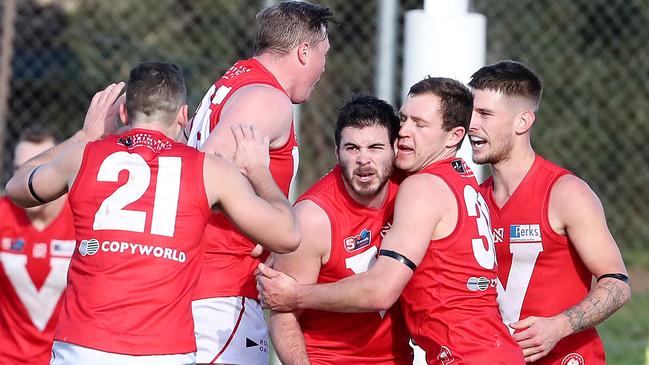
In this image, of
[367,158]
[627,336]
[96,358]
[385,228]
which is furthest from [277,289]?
[627,336]

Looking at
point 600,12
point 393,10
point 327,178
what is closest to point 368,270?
point 327,178

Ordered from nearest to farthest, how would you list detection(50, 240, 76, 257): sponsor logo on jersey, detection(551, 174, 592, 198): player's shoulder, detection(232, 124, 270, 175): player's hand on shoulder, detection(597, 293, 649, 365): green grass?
detection(232, 124, 270, 175): player's hand on shoulder, detection(551, 174, 592, 198): player's shoulder, detection(50, 240, 76, 257): sponsor logo on jersey, detection(597, 293, 649, 365): green grass

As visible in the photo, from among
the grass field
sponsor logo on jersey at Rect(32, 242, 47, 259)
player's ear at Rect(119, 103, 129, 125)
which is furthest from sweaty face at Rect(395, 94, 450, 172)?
the grass field

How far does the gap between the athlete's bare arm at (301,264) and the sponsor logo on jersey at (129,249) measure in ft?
2.30

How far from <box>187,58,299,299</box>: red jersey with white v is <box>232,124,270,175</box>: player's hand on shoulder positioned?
46 centimetres

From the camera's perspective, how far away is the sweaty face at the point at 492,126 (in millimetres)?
5156

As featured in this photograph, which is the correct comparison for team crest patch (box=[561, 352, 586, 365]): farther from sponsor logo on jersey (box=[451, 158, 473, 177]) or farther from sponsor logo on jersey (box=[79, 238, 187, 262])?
sponsor logo on jersey (box=[79, 238, 187, 262])

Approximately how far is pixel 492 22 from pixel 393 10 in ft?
9.48

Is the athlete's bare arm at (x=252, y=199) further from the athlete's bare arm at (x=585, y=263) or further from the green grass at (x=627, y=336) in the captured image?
the green grass at (x=627, y=336)

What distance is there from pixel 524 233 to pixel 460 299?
2.49 ft

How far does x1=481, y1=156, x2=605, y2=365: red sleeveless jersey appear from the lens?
497cm

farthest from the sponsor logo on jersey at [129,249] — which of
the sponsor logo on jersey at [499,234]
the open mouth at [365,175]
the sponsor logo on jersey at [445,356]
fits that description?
the sponsor logo on jersey at [499,234]

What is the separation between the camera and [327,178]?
15.9 feet

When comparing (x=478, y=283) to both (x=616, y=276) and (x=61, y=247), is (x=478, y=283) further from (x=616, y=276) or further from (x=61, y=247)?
(x=61, y=247)
